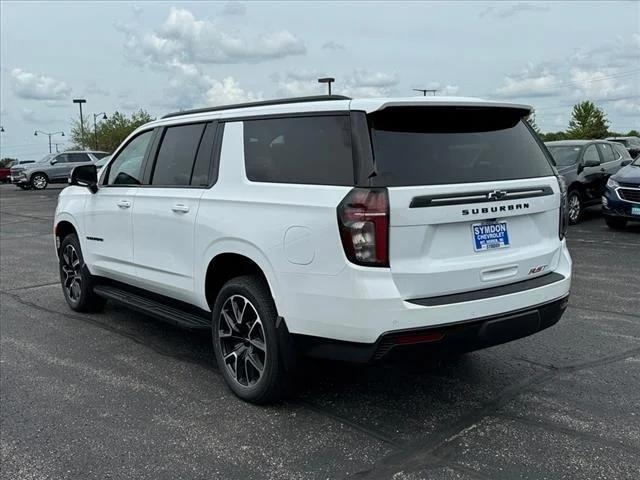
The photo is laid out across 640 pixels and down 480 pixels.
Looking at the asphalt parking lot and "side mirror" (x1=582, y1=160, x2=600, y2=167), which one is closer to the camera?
the asphalt parking lot

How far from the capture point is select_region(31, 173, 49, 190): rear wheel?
32.4 meters

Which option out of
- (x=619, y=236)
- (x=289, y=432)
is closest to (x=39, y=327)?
(x=289, y=432)

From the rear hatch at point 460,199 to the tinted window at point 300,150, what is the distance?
0.20m

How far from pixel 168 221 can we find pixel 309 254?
159 cm

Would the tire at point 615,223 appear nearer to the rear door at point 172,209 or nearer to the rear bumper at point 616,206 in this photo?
the rear bumper at point 616,206

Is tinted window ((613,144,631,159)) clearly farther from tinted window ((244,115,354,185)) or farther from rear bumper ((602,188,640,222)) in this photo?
tinted window ((244,115,354,185))

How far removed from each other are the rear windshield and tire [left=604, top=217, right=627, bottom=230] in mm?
8792

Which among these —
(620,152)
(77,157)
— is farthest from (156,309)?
(77,157)

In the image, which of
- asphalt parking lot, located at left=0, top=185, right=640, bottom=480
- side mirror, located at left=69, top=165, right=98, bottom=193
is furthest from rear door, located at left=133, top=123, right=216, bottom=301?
side mirror, located at left=69, top=165, right=98, bottom=193

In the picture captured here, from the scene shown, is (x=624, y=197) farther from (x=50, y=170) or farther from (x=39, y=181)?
(x=39, y=181)

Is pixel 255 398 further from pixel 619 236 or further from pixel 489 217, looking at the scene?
pixel 619 236

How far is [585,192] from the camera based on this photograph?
12.8m

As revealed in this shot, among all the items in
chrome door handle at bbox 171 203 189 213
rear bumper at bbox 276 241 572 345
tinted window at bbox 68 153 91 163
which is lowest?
rear bumper at bbox 276 241 572 345

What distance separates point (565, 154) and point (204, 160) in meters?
10.6
